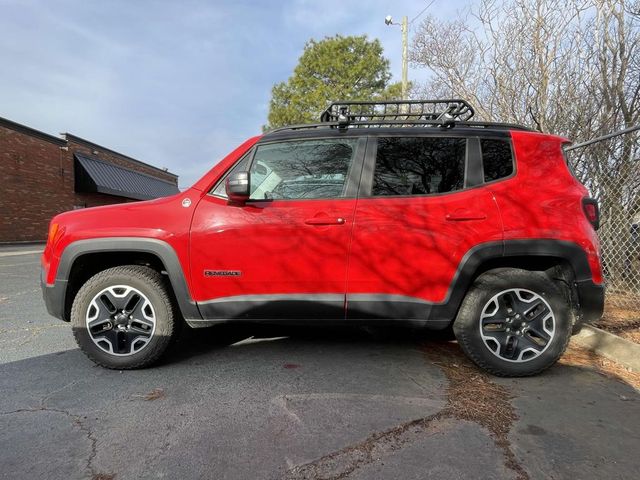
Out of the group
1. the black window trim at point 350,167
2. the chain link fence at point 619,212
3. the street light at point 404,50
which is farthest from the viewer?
the street light at point 404,50

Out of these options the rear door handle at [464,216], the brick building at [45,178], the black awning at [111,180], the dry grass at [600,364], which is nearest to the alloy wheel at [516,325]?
the rear door handle at [464,216]

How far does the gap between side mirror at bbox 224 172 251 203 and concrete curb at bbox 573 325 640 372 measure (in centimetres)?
350

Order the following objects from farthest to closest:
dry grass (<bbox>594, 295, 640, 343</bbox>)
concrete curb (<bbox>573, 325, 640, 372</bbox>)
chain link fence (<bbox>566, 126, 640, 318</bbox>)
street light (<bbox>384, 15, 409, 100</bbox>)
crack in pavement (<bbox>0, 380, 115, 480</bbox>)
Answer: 1. street light (<bbox>384, 15, 409, 100</bbox>)
2. chain link fence (<bbox>566, 126, 640, 318</bbox>)
3. dry grass (<bbox>594, 295, 640, 343</bbox>)
4. concrete curb (<bbox>573, 325, 640, 372</bbox>)
5. crack in pavement (<bbox>0, 380, 115, 480</bbox>)

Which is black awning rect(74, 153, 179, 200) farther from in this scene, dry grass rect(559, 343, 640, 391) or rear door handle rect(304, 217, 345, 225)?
dry grass rect(559, 343, 640, 391)

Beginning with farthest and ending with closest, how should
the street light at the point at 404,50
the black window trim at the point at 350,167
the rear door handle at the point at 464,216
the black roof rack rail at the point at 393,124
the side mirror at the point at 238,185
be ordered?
the street light at the point at 404,50 → the black roof rack rail at the point at 393,124 → the black window trim at the point at 350,167 → the rear door handle at the point at 464,216 → the side mirror at the point at 238,185

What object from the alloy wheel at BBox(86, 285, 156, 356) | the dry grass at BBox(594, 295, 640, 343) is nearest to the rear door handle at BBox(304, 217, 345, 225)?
the alloy wheel at BBox(86, 285, 156, 356)

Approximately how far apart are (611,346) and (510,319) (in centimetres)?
137

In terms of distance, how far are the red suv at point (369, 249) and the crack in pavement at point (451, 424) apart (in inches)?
9.1

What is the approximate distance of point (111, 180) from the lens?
86.8 feet

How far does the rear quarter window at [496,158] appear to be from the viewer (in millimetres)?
3191

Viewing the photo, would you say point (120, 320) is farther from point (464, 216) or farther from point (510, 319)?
point (510, 319)

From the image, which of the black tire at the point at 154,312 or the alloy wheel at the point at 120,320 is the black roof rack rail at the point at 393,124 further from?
the alloy wheel at the point at 120,320

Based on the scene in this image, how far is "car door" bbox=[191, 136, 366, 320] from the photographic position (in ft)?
10.1

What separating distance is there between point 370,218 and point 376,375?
1.22 meters
